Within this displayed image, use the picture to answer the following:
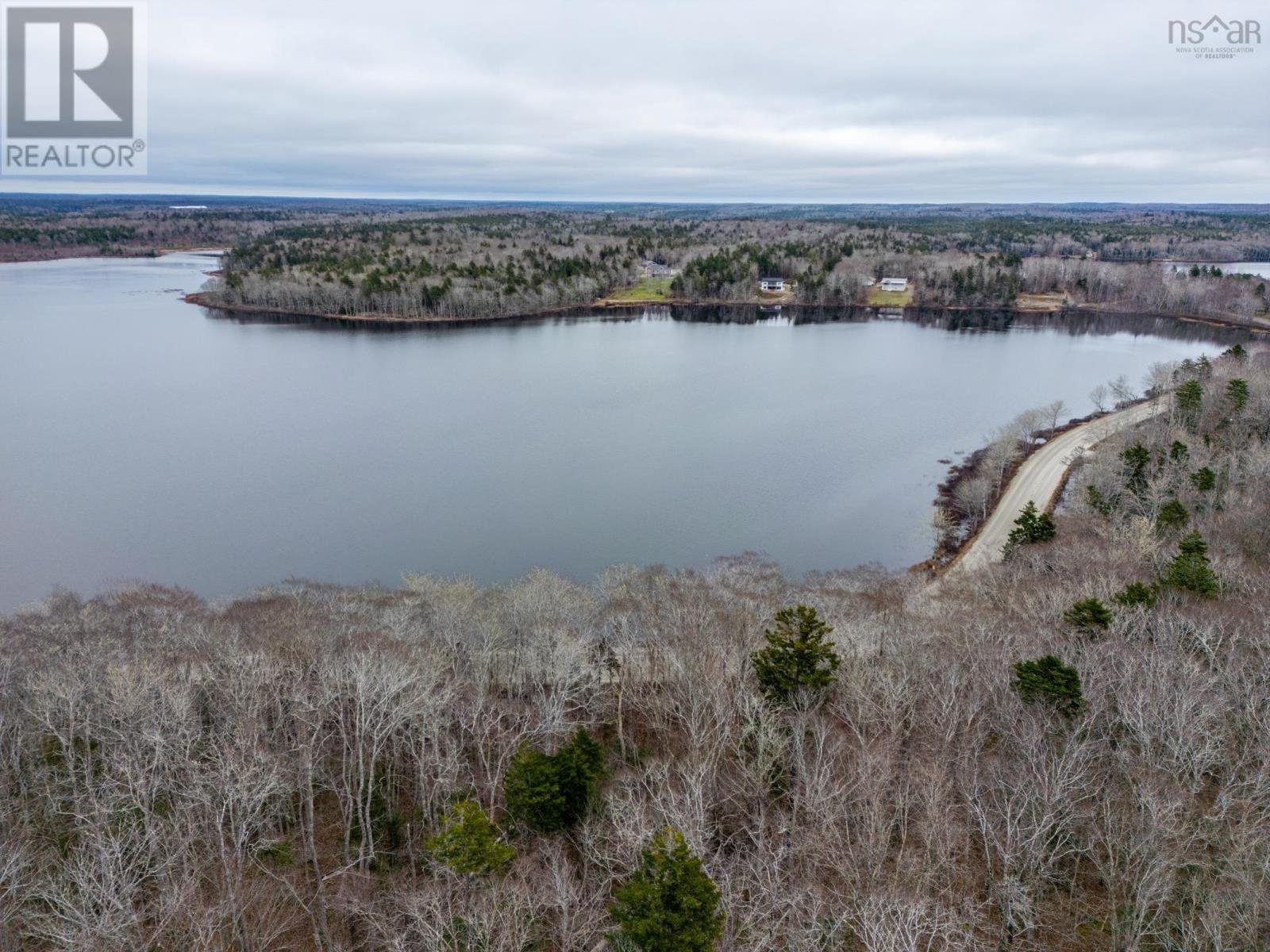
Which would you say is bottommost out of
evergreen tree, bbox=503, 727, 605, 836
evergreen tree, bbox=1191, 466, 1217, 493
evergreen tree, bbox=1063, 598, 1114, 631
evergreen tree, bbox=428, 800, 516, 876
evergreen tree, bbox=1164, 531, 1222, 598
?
evergreen tree, bbox=503, 727, 605, 836

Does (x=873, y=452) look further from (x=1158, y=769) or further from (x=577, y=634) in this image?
(x=1158, y=769)

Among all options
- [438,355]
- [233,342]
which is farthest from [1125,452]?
[233,342]

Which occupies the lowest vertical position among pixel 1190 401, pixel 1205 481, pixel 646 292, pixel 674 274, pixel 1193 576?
pixel 1193 576

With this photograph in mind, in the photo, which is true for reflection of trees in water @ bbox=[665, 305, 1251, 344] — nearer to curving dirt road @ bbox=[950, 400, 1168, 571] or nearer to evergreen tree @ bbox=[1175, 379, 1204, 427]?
curving dirt road @ bbox=[950, 400, 1168, 571]

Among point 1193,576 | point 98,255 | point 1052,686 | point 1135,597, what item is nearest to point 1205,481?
point 1193,576

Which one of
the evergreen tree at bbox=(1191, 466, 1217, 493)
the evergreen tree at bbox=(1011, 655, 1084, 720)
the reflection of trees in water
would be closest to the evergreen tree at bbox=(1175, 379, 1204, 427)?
the evergreen tree at bbox=(1191, 466, 1217, 493)

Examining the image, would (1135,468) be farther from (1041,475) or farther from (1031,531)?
(1031,531)

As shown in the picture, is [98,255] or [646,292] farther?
[98,255]
